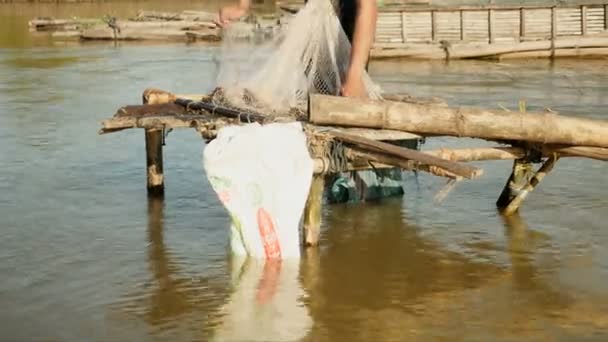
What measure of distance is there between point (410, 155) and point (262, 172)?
862 millimetres

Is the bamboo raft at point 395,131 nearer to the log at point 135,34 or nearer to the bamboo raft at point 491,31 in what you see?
the bamboo raft at point 491,31

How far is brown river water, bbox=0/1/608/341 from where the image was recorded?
5383 millimetres

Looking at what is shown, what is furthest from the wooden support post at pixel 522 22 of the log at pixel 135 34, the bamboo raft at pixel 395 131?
the bamboo raft at pixel 395 131

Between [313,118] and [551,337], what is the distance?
1.83 m

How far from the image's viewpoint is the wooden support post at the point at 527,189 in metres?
7.39

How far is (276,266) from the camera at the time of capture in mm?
6262

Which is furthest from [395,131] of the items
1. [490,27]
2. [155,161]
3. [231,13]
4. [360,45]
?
[490,27]

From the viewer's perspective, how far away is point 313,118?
6.03m

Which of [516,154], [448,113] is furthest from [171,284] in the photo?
[516,154]

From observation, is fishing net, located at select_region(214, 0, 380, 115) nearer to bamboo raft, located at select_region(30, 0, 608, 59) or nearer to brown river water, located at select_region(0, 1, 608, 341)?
brown river water, located at select_region(0, 1, 608, 341)

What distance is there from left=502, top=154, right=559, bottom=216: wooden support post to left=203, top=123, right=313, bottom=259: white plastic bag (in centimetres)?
214

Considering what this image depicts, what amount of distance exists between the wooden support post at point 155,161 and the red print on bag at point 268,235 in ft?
7.46

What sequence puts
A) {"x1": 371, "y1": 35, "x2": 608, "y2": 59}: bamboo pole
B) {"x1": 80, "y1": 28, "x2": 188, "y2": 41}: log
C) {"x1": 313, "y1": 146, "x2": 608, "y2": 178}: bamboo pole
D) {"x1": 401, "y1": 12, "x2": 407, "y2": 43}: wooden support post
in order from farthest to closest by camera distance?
{"x1": 80, "y1": 28, "x2": 188, "y2": 41}: log, {"x1": 401, "y1": 12, "x2": 407, "y2": 43}: wooden support post, {"x1": 371, "y1": 35, "x2": 608, "y2": 59}: bamboo pole, {"x1": 313, "y1": 146, "x2": 608, "y2": 178}: bamboo pole

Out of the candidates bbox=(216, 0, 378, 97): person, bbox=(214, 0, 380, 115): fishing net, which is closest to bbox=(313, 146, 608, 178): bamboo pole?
bbox=(216, 0, 378, 97): person
